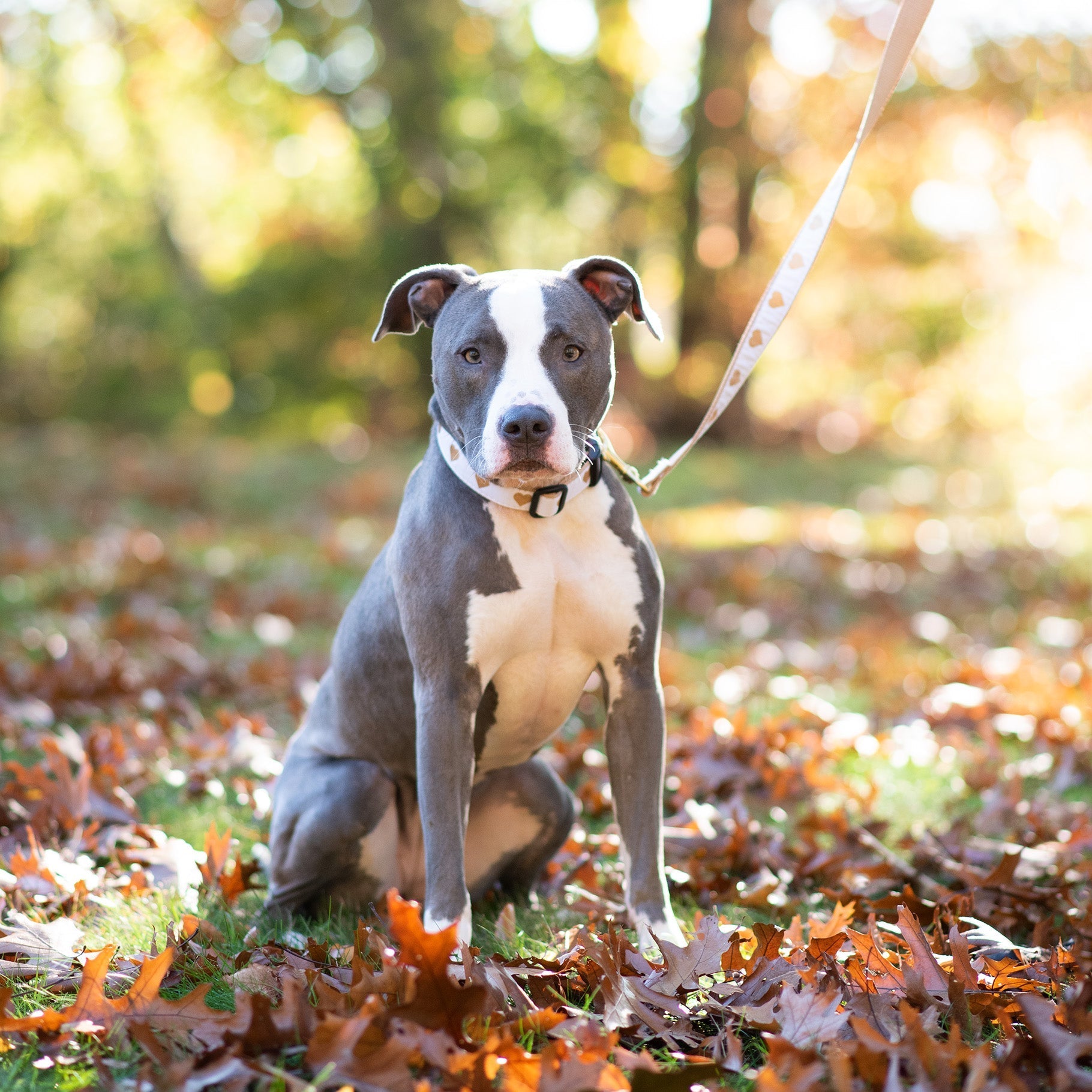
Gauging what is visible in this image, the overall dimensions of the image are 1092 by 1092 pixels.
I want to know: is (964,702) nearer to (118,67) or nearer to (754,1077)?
(754,1077)

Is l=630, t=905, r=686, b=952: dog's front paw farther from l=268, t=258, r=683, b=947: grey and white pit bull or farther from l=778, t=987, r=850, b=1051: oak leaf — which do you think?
l=778, t=987, r=850, b=1051: oak leaf

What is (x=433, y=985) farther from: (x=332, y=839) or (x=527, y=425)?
(x=527, y=425)

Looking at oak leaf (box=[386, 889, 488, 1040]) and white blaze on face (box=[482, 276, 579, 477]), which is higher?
white blaze on face (box=[482, 276, 579, 477])

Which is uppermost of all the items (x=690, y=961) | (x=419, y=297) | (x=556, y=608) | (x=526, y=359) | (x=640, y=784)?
(x=419, y=297)

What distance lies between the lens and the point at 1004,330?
728 inches

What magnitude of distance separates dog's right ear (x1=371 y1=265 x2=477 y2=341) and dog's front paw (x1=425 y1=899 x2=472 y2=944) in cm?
134

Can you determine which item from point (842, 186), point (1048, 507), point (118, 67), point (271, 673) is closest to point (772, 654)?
point (271, 673)

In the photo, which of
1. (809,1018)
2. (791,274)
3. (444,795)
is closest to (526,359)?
(791,274)

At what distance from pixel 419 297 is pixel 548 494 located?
24.6 inches

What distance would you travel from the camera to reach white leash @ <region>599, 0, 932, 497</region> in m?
2.81

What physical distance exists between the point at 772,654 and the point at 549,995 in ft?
12.4

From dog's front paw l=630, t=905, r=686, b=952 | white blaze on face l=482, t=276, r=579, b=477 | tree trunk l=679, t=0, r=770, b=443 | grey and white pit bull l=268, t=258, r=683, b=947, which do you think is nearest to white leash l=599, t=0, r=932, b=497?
grey and white pit bull l=268, t=258, r=683, b=947

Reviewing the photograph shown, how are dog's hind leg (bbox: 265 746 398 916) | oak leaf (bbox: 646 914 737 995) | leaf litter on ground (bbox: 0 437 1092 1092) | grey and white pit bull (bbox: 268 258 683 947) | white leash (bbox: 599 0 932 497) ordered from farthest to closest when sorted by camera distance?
dog's hind leg (bbox: 265 746 398 916), white leash (bbox: 599 0 932 497), grey and white pit bull (bbox: 268 258 683 947), oak leaf (bbox: 646 914 737 995), leaf litter on ground (bbox: 0 437 1092 1092)

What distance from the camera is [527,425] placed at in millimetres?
2379
